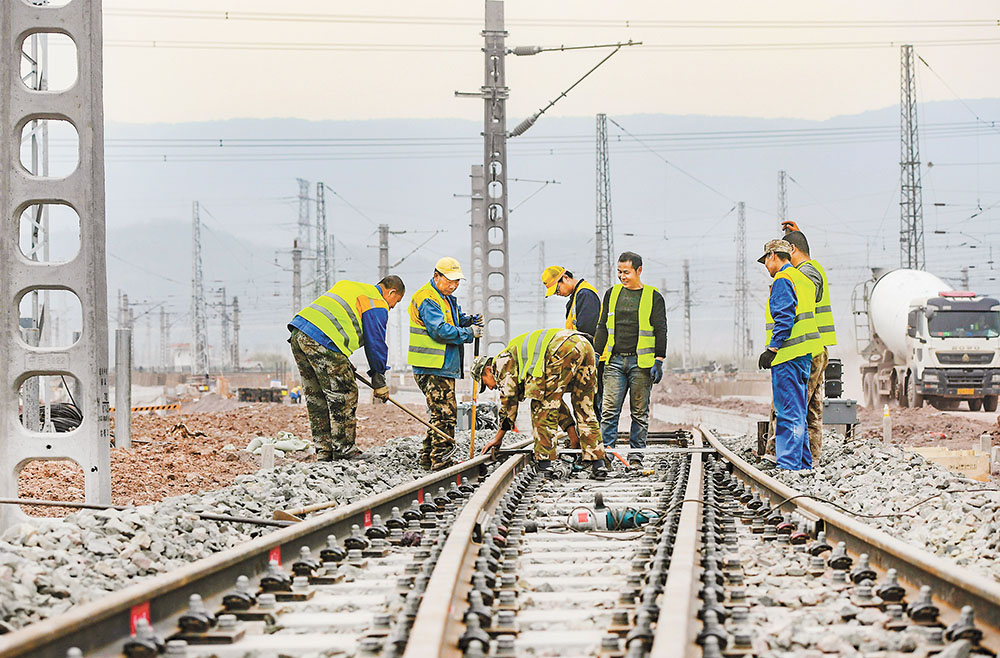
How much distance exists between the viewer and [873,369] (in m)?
34.4

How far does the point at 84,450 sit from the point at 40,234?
3.73 metres

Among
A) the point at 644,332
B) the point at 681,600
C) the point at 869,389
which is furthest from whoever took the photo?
the point at 869,389

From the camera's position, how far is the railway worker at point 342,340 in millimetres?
10328

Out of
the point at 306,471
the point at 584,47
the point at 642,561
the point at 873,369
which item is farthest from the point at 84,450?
the point at 873,369

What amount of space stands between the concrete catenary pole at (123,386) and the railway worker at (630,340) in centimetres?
598

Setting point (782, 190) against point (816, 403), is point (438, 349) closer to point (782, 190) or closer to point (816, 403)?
point (816, 403)

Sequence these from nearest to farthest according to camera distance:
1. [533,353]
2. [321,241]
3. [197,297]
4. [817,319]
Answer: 1. [533,353]
2. [817,319]
3. [321,241]
4. [197,297]

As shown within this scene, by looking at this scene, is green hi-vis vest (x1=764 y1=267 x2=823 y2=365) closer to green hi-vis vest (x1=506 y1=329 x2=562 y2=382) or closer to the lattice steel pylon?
green hi-vis vest (x1=506 y1=329 x2=562 y2=382)

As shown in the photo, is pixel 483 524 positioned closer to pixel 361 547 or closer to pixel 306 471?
pixel 361 547

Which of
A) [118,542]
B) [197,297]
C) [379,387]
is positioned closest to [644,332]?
[379,387]

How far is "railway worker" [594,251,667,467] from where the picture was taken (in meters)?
11.5

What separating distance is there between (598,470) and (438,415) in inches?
74.1

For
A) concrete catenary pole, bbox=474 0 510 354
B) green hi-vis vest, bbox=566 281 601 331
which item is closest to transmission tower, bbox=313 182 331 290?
concrete catenary pole, bbox=474 0 510 354

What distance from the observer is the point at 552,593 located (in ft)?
15.1
